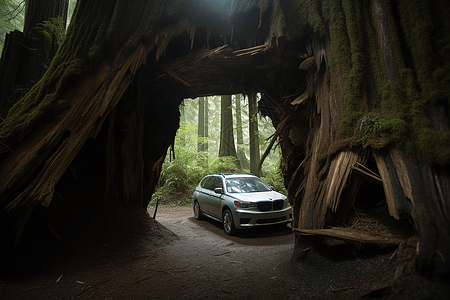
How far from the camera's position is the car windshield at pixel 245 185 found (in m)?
8.12

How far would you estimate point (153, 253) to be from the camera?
508 centimetres

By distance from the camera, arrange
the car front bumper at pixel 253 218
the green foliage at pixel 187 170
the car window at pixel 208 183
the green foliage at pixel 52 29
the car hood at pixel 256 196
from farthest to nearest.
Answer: the green foliage at pixel 187 170
the car window at pixel 208 183
the car hood at pixel 256 196
the car front bumper at pixel 253 218
the green foliage at pixel 52 29

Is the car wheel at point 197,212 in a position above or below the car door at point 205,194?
below

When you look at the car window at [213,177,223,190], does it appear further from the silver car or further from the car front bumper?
the car front bumper

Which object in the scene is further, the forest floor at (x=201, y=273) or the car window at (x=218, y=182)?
the car window at (x=218, y=182)

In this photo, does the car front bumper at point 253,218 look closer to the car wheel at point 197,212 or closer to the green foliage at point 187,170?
the car wheel at point 197,212

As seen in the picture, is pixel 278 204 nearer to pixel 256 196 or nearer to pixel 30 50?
pixel 256 196

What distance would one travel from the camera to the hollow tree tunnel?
2557mm

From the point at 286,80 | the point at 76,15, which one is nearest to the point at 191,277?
the point at 286,80

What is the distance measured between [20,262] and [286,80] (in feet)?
20.7

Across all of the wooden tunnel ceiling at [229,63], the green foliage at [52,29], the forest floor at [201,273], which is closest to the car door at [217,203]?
the forest floor at [201,273]

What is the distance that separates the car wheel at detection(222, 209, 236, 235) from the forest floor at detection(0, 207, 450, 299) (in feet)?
4.15

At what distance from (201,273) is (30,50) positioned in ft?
19.8

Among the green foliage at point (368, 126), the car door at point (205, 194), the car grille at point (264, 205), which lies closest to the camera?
the green foliage at point (368, 126)
